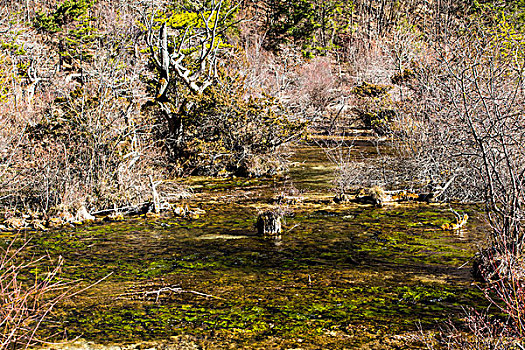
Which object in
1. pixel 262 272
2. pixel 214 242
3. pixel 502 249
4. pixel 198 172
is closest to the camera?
pixel 502 249

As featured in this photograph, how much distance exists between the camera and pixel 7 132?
12.1 m

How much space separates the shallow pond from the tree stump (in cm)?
21

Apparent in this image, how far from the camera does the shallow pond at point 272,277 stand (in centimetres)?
546

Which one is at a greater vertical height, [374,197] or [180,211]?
[374,197]

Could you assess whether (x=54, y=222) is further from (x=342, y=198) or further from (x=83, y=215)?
(x=342, y=198)

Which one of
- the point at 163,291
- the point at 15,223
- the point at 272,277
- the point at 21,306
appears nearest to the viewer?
the point at 21,306

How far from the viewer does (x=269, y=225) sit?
9.55m

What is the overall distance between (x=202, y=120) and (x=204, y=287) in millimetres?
10846

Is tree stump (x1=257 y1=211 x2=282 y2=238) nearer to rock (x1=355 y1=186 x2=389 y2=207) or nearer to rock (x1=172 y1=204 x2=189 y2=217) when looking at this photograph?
rock (x1=172 y1=204 x2=189 y2=217)

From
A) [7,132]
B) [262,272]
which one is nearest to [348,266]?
[262,272]

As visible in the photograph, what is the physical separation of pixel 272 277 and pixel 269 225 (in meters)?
2.48

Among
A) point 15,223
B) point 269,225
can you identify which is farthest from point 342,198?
point 15,223

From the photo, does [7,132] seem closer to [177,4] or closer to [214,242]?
[214,242]

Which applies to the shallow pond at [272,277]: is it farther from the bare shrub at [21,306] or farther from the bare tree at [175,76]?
the bare tree at [175,76]
